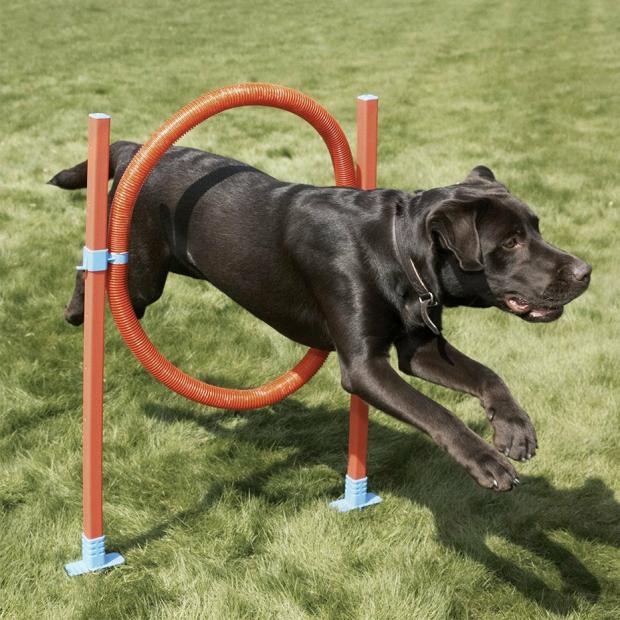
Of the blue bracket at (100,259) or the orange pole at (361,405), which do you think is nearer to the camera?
the blue bracket at (100,259)

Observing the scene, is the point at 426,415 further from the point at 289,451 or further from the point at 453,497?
the point at 289,451

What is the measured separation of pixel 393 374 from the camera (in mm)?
3691

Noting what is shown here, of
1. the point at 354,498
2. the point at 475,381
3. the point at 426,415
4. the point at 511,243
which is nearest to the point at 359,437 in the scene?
the point at 354,498

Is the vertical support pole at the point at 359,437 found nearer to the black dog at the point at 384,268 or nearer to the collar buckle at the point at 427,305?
the black dog at the point at 384,268

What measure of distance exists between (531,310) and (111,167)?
7.72ft

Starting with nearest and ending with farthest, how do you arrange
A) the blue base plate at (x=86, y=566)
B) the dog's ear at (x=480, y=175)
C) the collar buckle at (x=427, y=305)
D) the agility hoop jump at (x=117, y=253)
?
the collar buckle at (x=427, y=305) → the agility hoop jump at (x=117, y=253) → the blue base plate at (x=86, y=566) → the dog's ear at (x=480, y=175)

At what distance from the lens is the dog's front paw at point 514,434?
342cm

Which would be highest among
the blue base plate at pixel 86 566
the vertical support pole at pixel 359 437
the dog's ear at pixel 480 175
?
the dog's ear at pixel 480 175

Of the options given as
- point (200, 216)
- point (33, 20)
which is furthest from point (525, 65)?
point (200, 216)

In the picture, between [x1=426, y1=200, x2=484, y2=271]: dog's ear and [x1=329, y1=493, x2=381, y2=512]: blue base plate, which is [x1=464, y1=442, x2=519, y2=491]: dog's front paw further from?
[x1=329, y1=493, x2=381, y2=512]: blue base plate

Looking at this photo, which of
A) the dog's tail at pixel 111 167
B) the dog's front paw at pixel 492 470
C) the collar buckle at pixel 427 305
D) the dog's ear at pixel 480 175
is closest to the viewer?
the dog's front paw at pixel 492 470

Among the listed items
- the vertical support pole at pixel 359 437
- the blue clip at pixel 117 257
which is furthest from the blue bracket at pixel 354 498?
the blue clip at pixel 117 257

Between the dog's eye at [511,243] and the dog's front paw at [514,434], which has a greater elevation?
the dog's eye at [511,243]

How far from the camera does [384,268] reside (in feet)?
12.4
